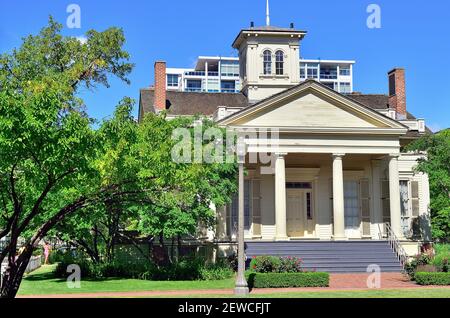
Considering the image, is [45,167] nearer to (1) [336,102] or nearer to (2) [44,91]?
(2) [44,91]

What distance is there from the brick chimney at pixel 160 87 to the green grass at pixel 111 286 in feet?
49.0

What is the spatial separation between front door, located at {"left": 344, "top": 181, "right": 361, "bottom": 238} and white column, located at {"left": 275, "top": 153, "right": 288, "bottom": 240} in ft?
19.6

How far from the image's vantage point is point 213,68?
134 meters

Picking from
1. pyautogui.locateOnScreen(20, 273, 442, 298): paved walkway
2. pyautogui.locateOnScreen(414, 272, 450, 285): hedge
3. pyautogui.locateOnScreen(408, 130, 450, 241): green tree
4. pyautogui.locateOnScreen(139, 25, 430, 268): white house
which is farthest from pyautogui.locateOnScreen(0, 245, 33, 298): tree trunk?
pyautogui.locateOnScreen(408, 130, 450, 241): green tree

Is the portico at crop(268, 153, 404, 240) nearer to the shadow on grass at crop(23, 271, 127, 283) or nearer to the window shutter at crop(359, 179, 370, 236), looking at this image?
the window shutter at crop(359, 179, 370, 236)

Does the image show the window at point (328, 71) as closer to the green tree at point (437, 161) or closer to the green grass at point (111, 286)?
the green tree at point (437, 161)

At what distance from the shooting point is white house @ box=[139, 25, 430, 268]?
33969 millimetres

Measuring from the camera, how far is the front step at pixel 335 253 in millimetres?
30312

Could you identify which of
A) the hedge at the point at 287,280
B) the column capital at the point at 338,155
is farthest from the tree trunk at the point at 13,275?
the column capital at the point at 338,155

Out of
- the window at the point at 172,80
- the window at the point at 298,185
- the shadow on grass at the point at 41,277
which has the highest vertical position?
the window at the point at 172,80

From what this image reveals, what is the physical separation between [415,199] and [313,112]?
29.8 feet

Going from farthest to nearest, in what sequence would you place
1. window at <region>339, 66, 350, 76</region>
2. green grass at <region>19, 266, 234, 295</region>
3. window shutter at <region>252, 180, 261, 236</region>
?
window at <region>339, 66, 350, 76</region> < window shutter at <region>252, 180, 261, 236</region> < green grass at <region>19, 266, 234, 295</region>

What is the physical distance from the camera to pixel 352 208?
3791cm

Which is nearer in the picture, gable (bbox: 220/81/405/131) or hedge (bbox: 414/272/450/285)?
hedge (bbox: 414/272/450/285)
